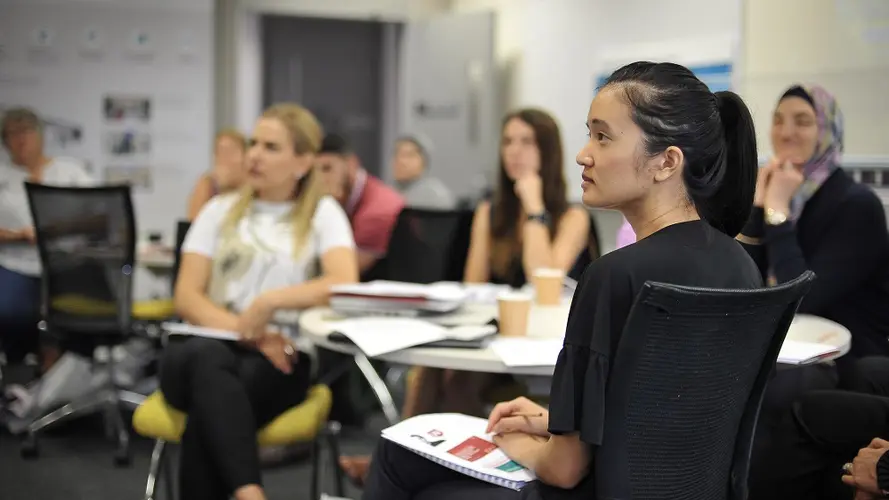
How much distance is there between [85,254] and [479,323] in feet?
8.32

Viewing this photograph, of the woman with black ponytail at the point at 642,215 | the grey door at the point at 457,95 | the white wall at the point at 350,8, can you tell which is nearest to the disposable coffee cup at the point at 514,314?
the woman with black ponytail at the point at 642,215

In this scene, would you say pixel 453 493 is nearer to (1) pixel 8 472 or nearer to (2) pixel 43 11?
(1) pixel 8 472

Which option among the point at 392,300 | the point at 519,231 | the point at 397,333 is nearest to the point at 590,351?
the point at 397,333

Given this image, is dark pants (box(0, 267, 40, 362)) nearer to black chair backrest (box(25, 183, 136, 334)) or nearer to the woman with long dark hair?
black chair backrest (box(25, 183, 136, 334))

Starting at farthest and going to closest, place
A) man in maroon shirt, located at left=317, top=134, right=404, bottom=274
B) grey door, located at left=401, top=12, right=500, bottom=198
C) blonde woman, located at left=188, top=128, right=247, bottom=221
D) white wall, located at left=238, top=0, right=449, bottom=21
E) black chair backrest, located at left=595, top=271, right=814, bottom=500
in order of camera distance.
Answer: white wall, located at left=238, top=0, right=449, bottom=21
grey door, located at left=401, top=12, right=500, bottom=198
blonde woman, located at left=188, top=128, right=247, bottom=221
man in maroon shirt, located at left=317, top=134, right=404, bottom=274
black chair backrest, located at left=595, top=271, right=814, bottom=500

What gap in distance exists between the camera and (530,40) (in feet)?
22.6

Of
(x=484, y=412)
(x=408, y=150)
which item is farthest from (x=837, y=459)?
(x=408, y=150)

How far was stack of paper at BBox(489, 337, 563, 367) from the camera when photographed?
1.94 meters

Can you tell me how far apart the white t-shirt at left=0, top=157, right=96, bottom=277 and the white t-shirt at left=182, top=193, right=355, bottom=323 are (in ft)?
6.12

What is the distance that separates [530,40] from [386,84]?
80.3 inches

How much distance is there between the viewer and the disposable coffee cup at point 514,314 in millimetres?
2238

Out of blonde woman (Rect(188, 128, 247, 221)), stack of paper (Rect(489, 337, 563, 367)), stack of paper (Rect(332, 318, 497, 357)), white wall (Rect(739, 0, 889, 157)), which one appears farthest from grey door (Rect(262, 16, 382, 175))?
stack of paper (Rect(489, 337, 563, 367))

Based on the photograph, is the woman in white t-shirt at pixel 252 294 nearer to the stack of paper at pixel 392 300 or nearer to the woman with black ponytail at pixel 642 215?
the stack of paper at pixel 392 300

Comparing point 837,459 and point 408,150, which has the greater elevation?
point 408,150
